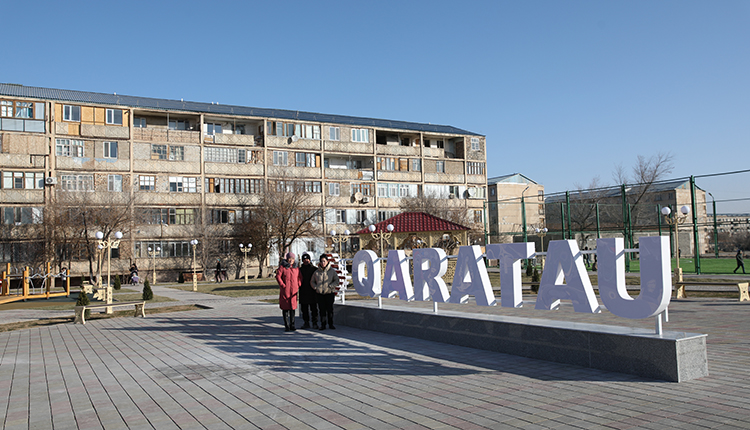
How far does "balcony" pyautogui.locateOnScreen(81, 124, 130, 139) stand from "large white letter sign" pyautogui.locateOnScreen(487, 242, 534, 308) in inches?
1802

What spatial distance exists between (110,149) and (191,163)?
6540 mm

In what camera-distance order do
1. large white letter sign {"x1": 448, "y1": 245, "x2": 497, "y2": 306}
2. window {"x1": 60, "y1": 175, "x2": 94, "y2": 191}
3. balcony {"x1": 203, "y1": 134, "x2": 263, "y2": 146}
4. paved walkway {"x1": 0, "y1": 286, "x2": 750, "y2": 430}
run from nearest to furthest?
paved walkway {"x1": 0, "y1": 286, "x2": 750, "y2": 430}
large white letter sign {"x1": 448, "y1": 245, "x2": 497, "y2": 306}
window {"x1": 60, "y1": 175, "x2": 94, "y2": 191}
balcony {"x1": 203, "y1": 134, "x2": 263, "y2": 146}

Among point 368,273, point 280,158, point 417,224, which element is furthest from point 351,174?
point 368,273

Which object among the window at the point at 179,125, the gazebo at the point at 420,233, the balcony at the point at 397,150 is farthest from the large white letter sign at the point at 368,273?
the balcony at the point at 397,150

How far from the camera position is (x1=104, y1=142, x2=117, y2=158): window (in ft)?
158

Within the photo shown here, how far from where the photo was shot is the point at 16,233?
1740 inches

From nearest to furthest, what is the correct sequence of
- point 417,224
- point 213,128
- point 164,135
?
point 417,224 < point 164,135 < point 213,128

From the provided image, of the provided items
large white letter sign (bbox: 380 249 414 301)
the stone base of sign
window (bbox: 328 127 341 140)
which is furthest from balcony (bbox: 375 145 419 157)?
the stone base of sign

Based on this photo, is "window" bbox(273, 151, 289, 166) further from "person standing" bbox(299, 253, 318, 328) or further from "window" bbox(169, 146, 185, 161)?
"person standing" bbox(299, 253, 318, 328)

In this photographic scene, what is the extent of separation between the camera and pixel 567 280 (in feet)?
28.0

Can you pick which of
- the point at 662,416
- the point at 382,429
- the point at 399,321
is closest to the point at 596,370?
the point at 662,416

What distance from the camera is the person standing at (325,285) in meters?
12.8

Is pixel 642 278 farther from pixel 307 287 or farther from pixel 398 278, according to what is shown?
pixel 307 287

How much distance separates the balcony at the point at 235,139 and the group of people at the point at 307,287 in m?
42.0
